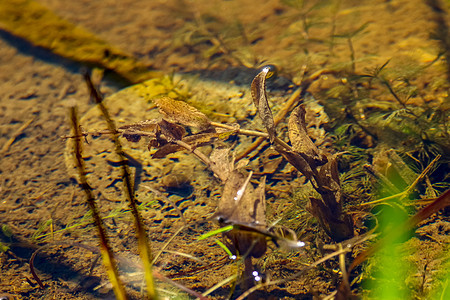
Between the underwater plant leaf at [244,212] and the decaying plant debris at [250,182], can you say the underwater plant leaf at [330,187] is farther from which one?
the underwater plant leaf at [244,212]

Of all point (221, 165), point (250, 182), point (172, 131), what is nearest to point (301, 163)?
point (250, 182)

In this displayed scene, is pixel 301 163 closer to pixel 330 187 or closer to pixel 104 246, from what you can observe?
pixel 330 187

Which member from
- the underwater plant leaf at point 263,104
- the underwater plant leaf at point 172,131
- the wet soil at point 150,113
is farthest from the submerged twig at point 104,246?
the underwater plant leaf at point 263,104

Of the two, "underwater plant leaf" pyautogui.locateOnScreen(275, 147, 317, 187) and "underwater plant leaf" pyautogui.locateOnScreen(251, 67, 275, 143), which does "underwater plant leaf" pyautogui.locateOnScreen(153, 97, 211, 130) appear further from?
"underwater plant leaf" pyautogui.locateOnScreen(275, 147, 317, 187)

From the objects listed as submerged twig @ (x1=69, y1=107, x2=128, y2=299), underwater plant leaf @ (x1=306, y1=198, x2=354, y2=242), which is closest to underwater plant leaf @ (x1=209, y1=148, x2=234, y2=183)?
underwater plant leaf @ (x1=306, y1=198, x2=354, y2=242)

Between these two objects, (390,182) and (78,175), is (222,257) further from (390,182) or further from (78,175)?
(78,175)

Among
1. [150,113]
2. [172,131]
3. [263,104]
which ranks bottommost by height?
[150,113]

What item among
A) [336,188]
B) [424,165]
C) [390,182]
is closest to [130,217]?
[336,188]
